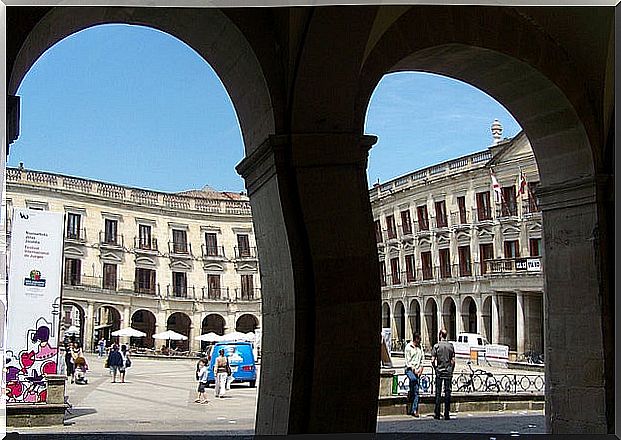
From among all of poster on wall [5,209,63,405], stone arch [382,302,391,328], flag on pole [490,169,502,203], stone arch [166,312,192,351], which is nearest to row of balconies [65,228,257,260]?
stone arch [166,312,192,351]

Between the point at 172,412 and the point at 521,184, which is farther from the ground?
the point at 521,184

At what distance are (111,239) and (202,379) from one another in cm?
219

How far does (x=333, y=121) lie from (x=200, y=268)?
6214 mm

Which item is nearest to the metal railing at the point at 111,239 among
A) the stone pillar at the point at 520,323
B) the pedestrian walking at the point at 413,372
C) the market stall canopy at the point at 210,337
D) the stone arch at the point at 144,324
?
the stone arch at the point at 144,324

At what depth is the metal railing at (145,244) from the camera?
12562mm

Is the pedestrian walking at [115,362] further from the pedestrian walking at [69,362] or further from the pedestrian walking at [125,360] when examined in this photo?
the pedestrian walking at [69,362]

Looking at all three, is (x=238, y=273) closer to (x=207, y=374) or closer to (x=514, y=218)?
(x=207, y=374)

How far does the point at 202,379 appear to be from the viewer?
1206 cm

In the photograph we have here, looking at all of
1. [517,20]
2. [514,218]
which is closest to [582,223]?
[517,20]

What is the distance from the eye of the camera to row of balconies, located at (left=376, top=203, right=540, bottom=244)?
51.6ft

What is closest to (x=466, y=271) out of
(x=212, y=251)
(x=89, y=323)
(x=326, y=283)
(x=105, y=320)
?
(x=212, y=251)

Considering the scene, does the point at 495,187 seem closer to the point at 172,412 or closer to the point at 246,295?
the point at 246,295

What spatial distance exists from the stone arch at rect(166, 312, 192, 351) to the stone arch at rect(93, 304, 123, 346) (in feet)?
2.46

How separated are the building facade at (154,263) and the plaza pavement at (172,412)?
0.55 m
